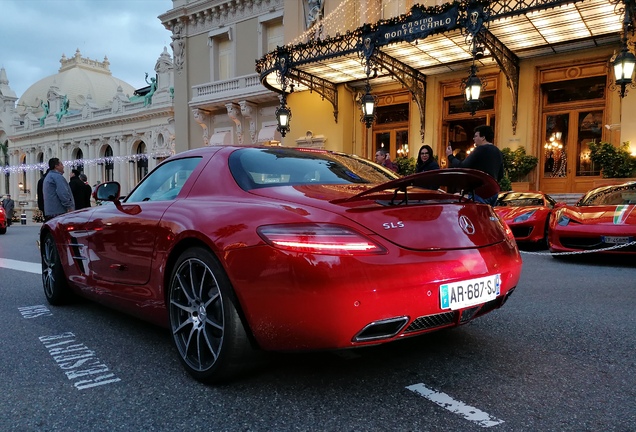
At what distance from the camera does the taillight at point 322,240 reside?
1994 millimetres

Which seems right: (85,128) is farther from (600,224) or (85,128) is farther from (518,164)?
(600,224)

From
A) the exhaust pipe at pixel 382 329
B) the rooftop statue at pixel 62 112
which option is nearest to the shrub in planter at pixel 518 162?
the exhaust pipe at pixel 382 329

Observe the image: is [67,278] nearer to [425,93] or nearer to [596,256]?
[596,256]

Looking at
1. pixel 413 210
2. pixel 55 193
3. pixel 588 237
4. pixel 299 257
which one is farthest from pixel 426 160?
pixel 55 193

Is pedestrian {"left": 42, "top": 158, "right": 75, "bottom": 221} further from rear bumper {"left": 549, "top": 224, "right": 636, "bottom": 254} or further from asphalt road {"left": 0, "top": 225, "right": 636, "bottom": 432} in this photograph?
rear bumper {"left": 549, "top": 224, "right": 636, "bottom": 254}

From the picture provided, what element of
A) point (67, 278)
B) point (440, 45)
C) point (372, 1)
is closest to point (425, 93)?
point (440, 45)

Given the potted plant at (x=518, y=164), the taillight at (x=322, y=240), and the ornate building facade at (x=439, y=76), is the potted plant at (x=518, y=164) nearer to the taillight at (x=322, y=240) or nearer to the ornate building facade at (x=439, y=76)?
the ornate building facade at (x=439, y=76)

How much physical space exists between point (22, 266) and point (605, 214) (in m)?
8.36

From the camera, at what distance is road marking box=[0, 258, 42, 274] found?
6.51m

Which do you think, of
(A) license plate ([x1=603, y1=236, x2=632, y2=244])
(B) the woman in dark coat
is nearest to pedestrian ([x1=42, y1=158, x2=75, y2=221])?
(B) the woman in dark coat

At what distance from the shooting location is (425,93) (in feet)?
50.1

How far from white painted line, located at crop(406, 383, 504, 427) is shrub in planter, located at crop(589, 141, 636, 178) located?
1079 centimetres

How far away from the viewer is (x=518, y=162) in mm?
12984

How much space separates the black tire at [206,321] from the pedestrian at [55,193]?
5.97 m
